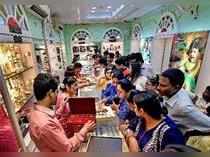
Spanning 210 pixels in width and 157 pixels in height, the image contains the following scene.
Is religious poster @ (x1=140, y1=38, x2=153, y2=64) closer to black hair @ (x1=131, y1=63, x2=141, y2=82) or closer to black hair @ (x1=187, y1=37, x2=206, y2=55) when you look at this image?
black hair @ (x1=187, y1=37, x2=206, y2=55)

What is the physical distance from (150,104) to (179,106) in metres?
0.49

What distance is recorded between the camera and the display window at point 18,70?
299cm

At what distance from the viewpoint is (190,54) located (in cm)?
462

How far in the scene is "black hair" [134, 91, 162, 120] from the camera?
5.24 feet

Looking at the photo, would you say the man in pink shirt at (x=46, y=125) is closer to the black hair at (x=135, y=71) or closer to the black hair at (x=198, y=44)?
the black hair at (x=135, y=71)

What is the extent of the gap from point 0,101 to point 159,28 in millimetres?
5884

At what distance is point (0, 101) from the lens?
5.73ft

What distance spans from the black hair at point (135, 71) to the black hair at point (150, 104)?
1.68 metres

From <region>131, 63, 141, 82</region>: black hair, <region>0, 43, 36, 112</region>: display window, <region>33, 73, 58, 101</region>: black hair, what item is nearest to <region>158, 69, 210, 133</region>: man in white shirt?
<region>33, 73, 58, 101</region>: black hair

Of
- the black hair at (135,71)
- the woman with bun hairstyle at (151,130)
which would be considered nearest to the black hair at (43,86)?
the woman with bun hairstyle at (151,130)

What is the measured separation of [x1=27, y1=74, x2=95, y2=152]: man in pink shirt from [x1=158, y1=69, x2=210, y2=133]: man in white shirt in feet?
2.90

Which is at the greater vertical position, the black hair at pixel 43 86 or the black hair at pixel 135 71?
the black hair at pixel 43 86

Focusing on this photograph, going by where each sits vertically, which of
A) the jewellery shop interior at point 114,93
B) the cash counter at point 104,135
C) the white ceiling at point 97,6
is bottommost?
the cash counter at point 104,135

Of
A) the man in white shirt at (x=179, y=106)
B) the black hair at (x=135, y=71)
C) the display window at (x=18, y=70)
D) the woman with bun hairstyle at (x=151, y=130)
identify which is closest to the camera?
the woman with bun hairstyle at (x=151, y=130)
